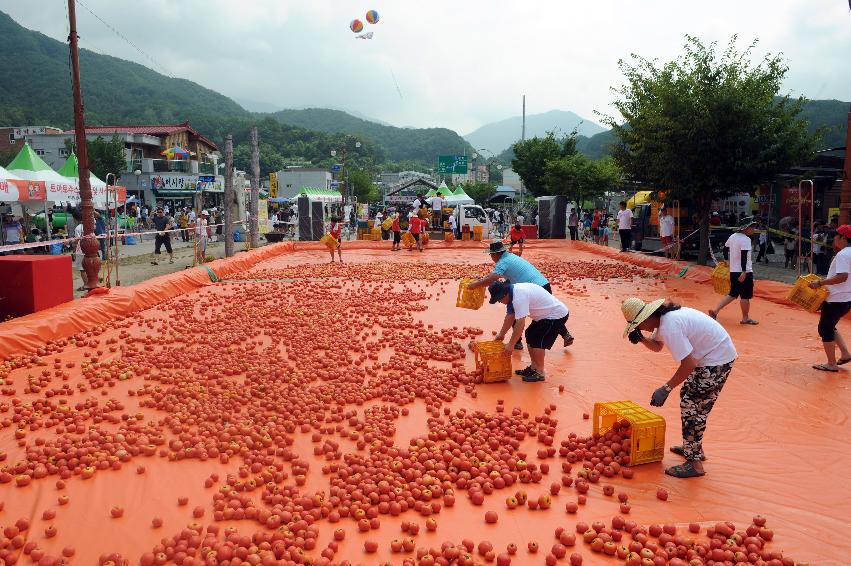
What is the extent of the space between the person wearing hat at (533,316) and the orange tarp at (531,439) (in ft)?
0.89

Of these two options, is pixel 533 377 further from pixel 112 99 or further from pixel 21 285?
pixel 112 99

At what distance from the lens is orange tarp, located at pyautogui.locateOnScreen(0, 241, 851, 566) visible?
3.85 metres

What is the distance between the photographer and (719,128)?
14414 mm

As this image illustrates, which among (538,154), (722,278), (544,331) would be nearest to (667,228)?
(722,278)

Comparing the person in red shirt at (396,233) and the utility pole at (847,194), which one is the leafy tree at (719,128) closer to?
the utility pole at (847,194)

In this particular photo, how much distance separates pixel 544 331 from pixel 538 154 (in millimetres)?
36269

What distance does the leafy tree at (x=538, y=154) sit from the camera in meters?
39.9

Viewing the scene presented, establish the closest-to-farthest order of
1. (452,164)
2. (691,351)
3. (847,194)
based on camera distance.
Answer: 1. (691,351)
2. (847,194)
3. (452,164)

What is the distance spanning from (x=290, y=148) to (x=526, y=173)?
6507 cm

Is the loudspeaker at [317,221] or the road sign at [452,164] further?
the road sign at [452,164]

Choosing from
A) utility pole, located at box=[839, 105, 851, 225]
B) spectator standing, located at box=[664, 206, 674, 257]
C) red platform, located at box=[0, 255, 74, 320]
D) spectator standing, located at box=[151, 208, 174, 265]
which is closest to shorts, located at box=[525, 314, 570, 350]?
red platform, located at box=[0, 255, 74, 320]

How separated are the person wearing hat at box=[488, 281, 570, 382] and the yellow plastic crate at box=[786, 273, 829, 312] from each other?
3069mm

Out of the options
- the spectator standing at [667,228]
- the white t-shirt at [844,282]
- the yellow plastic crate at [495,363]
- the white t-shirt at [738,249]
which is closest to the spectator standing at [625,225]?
the spectator standing at [667,228]

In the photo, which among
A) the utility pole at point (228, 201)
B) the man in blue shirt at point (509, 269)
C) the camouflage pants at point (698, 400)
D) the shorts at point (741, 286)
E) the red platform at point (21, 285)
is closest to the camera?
the camouflage pants at point (698, 400)
